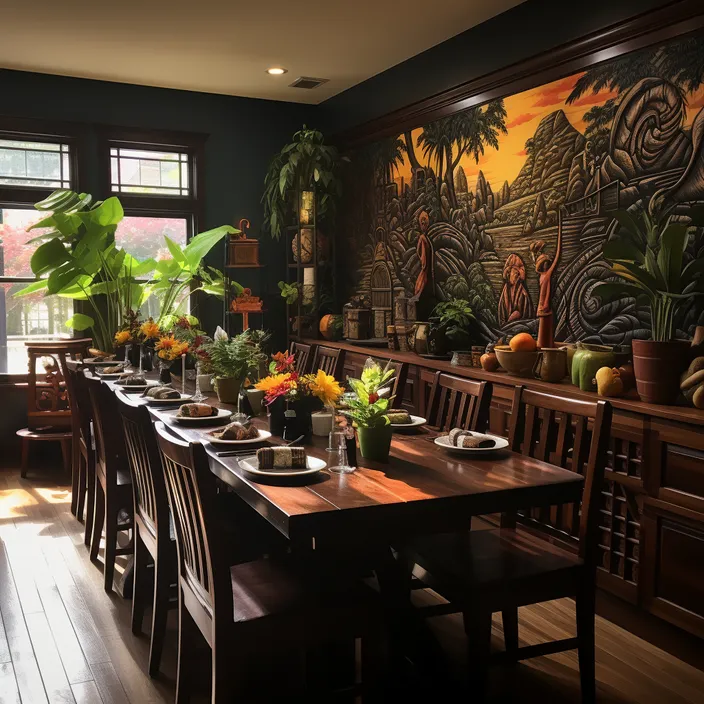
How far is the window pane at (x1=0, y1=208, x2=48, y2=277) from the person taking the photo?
618 centimetres

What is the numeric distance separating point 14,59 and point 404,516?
509 centimetres

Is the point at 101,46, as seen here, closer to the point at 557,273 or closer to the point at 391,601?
the point at 557,273

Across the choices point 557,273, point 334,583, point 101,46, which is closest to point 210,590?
point 334,583

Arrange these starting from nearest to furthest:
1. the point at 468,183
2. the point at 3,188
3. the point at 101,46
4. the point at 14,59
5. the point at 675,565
A: the point at 675,565 → the point at 468,183 → the point at 101,46 → the point at 14,59 → the point at 3,188

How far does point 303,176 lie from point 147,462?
13.0 ft

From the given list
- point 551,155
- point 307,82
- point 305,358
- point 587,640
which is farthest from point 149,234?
point 587,640

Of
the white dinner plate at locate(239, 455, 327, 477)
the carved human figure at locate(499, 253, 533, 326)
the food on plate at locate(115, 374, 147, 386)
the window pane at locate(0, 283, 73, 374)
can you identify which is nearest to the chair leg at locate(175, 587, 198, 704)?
the white dinner plate at locate(239, 455, 327, 477)

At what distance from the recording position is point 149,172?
21.7 ft

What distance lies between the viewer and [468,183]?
16.3 feet

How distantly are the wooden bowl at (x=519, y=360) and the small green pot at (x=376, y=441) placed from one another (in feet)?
5.32

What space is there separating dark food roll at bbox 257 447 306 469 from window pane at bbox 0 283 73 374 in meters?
4.58

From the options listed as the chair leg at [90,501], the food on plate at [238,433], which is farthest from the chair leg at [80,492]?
the food on plate at [238,433]

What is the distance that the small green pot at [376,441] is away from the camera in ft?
8.42

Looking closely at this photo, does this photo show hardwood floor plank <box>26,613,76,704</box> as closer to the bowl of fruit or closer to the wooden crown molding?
the bowl of fruit
